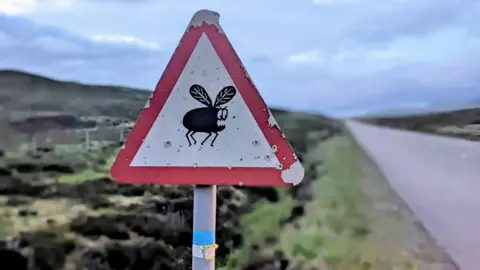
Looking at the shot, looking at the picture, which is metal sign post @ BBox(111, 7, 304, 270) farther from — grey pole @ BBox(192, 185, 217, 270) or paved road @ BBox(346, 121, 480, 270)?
paved road @ BBox(346, 121, 480, 270)

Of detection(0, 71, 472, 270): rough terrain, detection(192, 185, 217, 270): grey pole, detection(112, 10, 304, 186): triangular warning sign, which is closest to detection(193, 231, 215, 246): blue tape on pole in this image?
detection(192, 185, 217, 270): grey pole

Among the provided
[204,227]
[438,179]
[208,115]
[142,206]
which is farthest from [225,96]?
[438,179]

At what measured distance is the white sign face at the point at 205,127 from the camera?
1258 mm

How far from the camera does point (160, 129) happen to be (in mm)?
1302

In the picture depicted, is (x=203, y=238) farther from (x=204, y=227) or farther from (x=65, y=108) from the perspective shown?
(x=65, y=108)

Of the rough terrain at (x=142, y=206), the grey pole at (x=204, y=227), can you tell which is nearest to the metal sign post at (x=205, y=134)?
the grey pole at (x=204, y=227)

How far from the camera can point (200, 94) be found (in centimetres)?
129

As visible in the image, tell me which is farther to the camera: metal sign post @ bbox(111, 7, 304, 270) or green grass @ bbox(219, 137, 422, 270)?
green grass @ bbox(219, 137, 422, 270)

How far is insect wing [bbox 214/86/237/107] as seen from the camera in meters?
1.28

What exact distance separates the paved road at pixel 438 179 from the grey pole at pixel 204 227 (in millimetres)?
1227

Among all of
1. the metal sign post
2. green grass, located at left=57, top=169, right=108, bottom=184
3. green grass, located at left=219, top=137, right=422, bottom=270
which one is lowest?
Result: green grass, located at left=219, top=137, right=422, bottom=270

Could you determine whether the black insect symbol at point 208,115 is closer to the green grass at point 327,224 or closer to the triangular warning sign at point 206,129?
the triangular warning sign at point 206,129

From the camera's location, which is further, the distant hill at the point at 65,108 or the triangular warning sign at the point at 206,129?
the distant hill at the point at 65,108

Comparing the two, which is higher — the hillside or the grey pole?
the hillside
